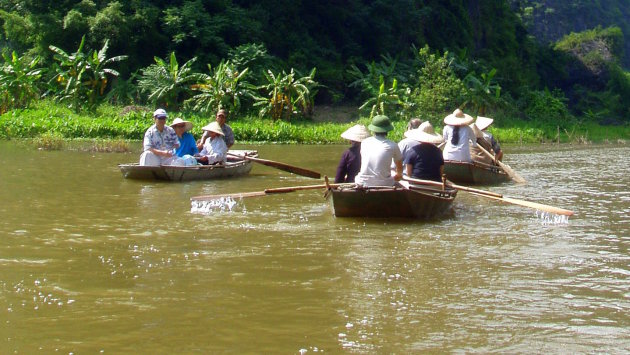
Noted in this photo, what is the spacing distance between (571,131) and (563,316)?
23305 mm

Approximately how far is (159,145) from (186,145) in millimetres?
715

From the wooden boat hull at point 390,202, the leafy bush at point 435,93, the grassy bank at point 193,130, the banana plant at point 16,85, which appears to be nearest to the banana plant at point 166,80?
the grassy bank at point 193,130

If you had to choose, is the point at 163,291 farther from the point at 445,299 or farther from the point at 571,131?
the point at 571,131

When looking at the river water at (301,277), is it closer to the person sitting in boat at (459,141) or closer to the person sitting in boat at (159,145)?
the person sitting in boat at (159,145)

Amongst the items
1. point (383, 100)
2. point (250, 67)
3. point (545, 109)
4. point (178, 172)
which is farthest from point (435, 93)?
point (178, 172)

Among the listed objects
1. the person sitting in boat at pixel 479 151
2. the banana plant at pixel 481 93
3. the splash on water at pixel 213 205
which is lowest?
the splash on water at pixel 213 205

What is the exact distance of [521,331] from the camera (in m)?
5.71

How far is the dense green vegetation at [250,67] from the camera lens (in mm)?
25609

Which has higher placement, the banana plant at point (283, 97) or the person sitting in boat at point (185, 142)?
the banana plant at point (283, 97)

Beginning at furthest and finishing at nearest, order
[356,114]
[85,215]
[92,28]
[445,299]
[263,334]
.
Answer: [356,114] → [92,28] → [85,215] → [445,299] → [263,334]

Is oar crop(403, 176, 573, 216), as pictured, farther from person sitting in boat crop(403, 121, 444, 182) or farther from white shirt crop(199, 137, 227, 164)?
white shirt crop(199, 137, 227, 164)

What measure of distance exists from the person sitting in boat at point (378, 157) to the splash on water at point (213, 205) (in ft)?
6.21

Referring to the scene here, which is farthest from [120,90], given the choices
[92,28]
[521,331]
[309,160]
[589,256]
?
[521,331]

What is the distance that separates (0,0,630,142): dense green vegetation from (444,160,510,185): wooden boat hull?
397 inches
